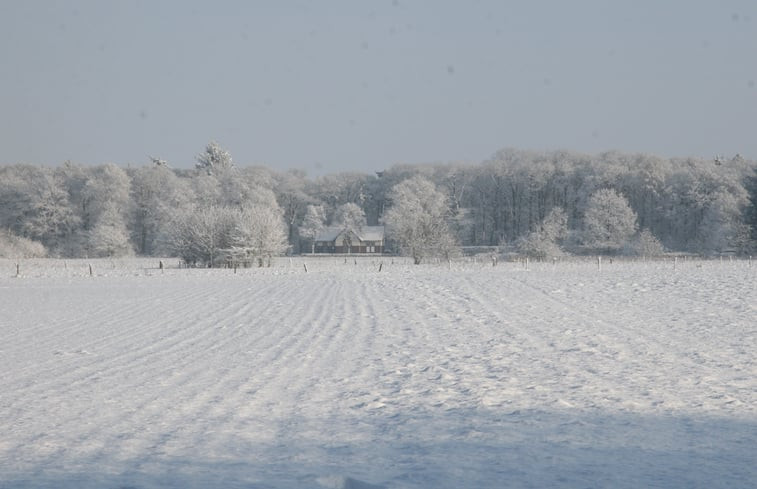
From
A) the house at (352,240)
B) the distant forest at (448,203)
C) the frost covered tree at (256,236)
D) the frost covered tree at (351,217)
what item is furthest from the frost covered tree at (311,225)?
the frost covered tree at (256,236)

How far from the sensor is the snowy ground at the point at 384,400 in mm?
5160

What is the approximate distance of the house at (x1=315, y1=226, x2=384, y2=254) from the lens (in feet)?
302

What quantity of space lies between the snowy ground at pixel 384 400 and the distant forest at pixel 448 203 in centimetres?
3821

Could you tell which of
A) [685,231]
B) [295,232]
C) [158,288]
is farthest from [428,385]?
[295,232]

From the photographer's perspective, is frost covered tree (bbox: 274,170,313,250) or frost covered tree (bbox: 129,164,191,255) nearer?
frost covered tree (bbox: 129,164,191,255)

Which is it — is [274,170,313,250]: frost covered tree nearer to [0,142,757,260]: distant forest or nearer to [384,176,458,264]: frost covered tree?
[0,142,757,260]: distant forest

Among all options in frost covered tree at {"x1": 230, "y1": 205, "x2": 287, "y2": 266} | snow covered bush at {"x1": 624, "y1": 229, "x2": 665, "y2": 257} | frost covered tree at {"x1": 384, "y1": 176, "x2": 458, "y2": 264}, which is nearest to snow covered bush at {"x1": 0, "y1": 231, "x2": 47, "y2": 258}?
frost covered tree at {"x1": 230, "y1": 205, "x2": 287, "y2": 266}

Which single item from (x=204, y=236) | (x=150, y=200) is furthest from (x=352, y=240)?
(x=204, y=236)

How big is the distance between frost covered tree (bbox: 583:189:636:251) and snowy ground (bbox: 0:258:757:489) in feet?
190

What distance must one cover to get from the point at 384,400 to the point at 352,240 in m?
84.9

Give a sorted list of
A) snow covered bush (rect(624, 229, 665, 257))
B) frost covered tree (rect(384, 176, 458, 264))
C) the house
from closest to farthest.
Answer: frost covered tree (rect(384, 176, 458, 264)), snow covered bush (rect(624, 229, 665, 257)), the house

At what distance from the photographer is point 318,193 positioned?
340ft

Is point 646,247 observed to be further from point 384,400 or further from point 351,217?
A: point 384,400

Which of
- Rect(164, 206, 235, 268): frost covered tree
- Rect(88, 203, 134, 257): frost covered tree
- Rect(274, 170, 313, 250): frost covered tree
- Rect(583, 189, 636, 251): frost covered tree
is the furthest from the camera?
Rect(274, 170, 313, 250): frost covered tree
